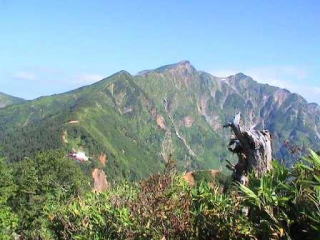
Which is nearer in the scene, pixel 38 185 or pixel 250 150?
pixel 250 150

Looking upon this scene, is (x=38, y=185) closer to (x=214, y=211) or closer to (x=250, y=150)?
(x=250, y=150)

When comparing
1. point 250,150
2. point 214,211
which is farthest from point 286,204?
point 250,150

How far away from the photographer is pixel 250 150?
11.6 meters

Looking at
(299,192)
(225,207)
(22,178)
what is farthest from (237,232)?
(22,178)

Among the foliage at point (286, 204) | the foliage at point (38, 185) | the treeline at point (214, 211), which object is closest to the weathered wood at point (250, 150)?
the treeline at point (214, 211)

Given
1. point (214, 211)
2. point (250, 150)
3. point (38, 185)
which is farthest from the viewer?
point (38, 185)

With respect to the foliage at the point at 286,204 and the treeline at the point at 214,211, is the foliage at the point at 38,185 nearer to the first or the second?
the treeline at the point at 214,211

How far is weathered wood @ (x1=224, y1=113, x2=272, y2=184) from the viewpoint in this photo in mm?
11430

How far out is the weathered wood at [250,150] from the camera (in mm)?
11430

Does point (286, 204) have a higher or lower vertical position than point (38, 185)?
higher

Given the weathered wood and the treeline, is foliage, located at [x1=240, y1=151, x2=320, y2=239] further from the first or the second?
the weathered wood

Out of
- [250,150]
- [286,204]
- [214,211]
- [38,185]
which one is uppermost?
[250,150]

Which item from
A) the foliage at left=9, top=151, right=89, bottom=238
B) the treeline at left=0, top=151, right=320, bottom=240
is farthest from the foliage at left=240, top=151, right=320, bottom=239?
the foliage at left=9, top=151, right=89, bottom=238

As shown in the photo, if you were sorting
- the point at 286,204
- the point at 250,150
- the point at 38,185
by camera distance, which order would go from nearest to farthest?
the point at 286,204, the point at 250,150, the point at 38,185
